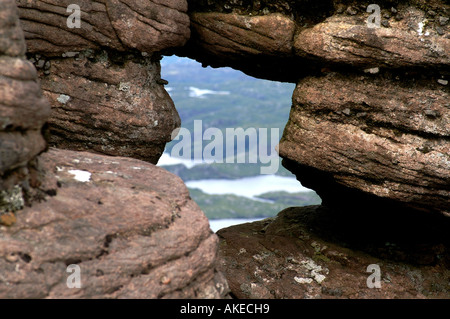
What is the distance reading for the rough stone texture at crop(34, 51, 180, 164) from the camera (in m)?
16.1

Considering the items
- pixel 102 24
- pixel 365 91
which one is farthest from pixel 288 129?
pixel 102 24

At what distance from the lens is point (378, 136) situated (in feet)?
47.9

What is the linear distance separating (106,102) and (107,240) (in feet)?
27.3

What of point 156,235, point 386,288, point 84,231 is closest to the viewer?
point 84,231

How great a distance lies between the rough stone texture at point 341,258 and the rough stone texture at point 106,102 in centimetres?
528

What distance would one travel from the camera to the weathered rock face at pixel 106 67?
1542 cm

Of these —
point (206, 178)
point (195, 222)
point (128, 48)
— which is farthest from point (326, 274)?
point (206, 178)

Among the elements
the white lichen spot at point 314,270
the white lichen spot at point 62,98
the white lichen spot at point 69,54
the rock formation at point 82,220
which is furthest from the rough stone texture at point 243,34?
the white lichen spot at point 314,270

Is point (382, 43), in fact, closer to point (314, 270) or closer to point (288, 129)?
point (288, 129)

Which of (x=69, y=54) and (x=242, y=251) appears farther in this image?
(x=242, y=251)

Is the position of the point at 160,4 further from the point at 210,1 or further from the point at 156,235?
the point at 156,235

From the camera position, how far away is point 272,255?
17.1 meters

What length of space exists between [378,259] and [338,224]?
8.29 ft

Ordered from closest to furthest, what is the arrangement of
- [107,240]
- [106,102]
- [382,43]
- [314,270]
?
[107,240] → [382,43] → [314,270] → [106,102]
